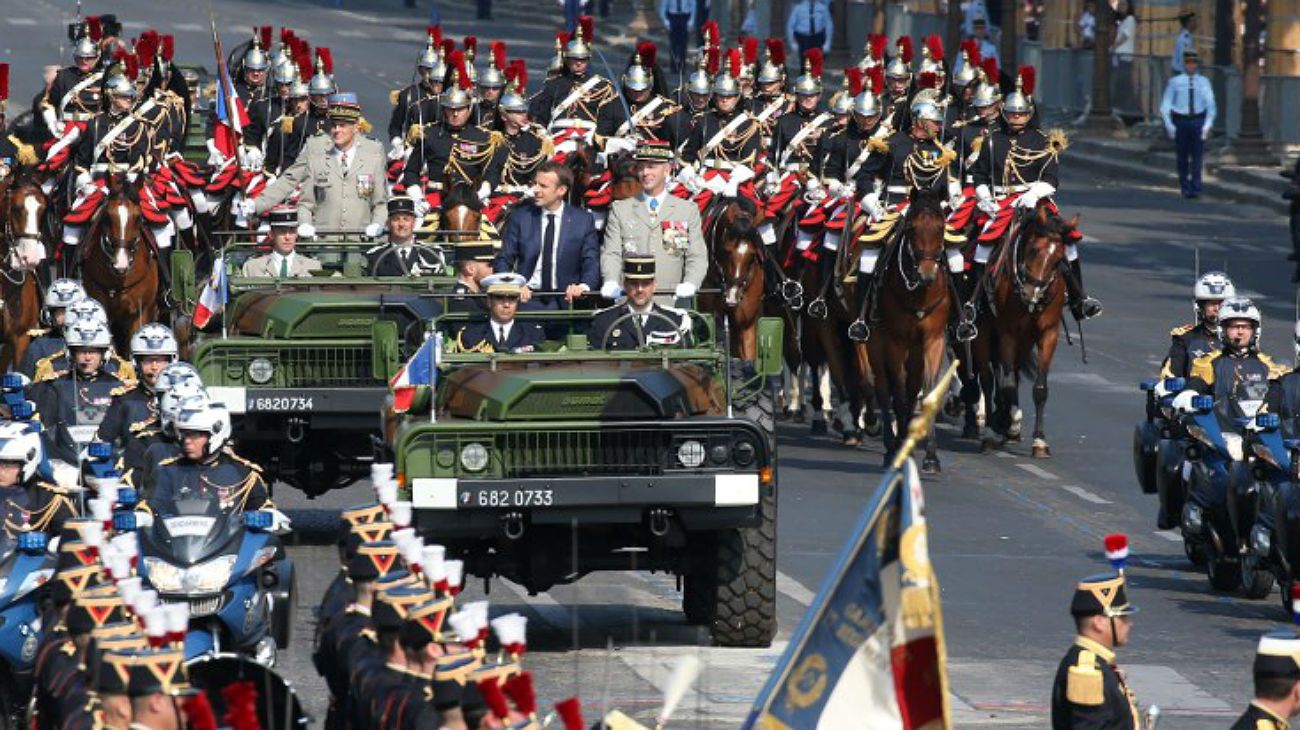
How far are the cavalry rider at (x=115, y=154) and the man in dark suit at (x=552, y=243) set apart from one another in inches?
350

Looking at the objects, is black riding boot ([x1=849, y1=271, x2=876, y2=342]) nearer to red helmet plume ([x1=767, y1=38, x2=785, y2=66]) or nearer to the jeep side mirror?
red helmet plume ([x1=767, y1=38, x2=785, y2=66])

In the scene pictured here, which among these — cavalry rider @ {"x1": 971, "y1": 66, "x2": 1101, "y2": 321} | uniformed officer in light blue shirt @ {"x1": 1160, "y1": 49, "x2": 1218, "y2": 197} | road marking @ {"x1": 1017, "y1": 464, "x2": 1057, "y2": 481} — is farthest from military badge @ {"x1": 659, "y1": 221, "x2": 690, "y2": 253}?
uniformed officer in light blue shirt @ {"x1": 1160, "y1": 49, "x2": 1218, "y2": 197}

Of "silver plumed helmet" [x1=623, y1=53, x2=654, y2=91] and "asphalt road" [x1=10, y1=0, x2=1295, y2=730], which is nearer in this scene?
"asphalt road" [x1=10, y1=0, x2=1295, y2=730]

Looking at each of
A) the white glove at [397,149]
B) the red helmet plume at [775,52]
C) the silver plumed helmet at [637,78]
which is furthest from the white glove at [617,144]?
the red helmet plume at [775,52]

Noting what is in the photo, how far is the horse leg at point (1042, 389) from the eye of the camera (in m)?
28.5

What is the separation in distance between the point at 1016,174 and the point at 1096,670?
17399 millimetres

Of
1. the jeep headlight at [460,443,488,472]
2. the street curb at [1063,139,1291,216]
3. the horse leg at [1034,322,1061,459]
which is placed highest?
the jeep headlight at [460,443,488,472]

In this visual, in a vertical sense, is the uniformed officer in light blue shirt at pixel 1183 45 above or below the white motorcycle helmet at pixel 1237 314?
below

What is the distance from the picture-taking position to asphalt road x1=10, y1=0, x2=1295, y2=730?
18188 mm

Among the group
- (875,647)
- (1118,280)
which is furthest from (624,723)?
(1118,280)

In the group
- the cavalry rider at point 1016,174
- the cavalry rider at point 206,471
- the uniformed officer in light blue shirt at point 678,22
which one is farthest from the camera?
the uniformed officer in light blue shirt at point 678,22

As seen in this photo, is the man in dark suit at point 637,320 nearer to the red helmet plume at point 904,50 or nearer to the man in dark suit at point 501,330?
the man in dark suit at point 501,330

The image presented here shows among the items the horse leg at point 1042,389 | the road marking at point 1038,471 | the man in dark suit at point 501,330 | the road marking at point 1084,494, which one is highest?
the man in dark suit at point 501,330

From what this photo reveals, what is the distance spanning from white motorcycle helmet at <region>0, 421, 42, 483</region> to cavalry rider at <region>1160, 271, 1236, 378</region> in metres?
8.80
